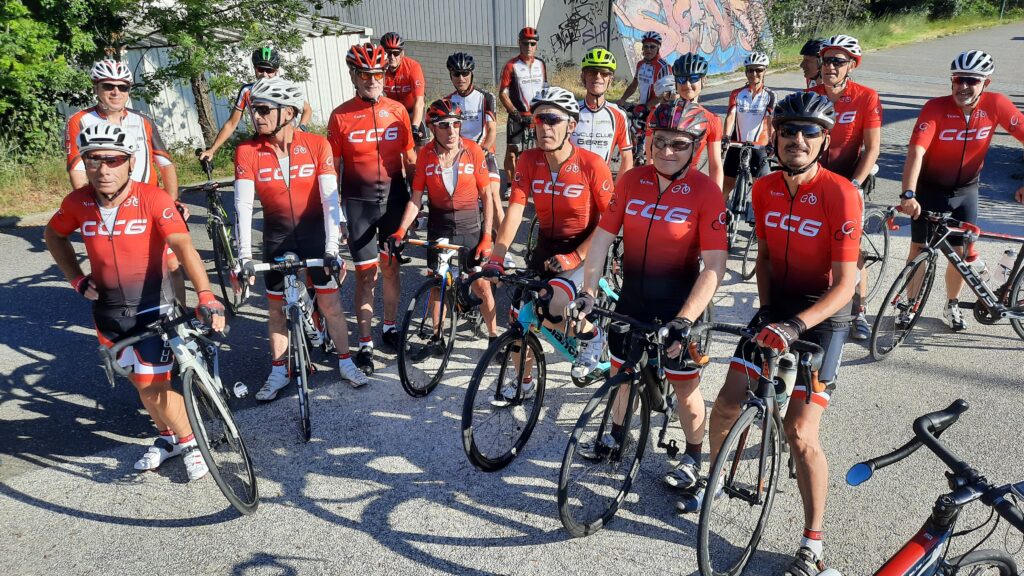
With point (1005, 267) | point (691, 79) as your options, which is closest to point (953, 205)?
point (1005, 267)

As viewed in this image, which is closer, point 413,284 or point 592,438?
point 592,438

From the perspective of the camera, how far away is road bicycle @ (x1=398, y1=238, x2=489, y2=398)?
223 inches

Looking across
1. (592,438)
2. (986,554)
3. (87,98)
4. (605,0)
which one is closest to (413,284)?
(592,438)

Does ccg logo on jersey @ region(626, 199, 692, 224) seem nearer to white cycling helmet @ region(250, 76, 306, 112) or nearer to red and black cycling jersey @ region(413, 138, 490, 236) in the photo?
red and black cycling jersey @ region(413, 138, 490, 236)

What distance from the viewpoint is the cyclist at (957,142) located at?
594 cm

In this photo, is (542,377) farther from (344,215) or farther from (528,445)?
(344,215)

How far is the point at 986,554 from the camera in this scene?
2986 millimetres

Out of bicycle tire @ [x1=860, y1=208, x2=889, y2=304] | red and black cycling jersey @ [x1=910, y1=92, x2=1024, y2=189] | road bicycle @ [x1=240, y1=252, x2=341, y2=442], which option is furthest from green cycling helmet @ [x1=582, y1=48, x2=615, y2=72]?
road bicycle @ [x1=240, y1=252, x2=341, y2=442]

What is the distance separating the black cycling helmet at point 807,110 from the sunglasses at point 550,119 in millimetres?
1464

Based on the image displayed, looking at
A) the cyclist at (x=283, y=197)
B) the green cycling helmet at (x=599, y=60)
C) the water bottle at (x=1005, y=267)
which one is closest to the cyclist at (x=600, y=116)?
the green cycling helmet at (x=599, y=60)

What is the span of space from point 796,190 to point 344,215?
13.2ft

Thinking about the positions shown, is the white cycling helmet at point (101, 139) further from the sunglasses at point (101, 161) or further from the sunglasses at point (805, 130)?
the sunglasses at point (805, 130)

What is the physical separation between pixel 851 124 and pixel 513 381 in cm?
411

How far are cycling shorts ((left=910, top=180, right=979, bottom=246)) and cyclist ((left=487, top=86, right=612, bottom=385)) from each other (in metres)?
3.20
